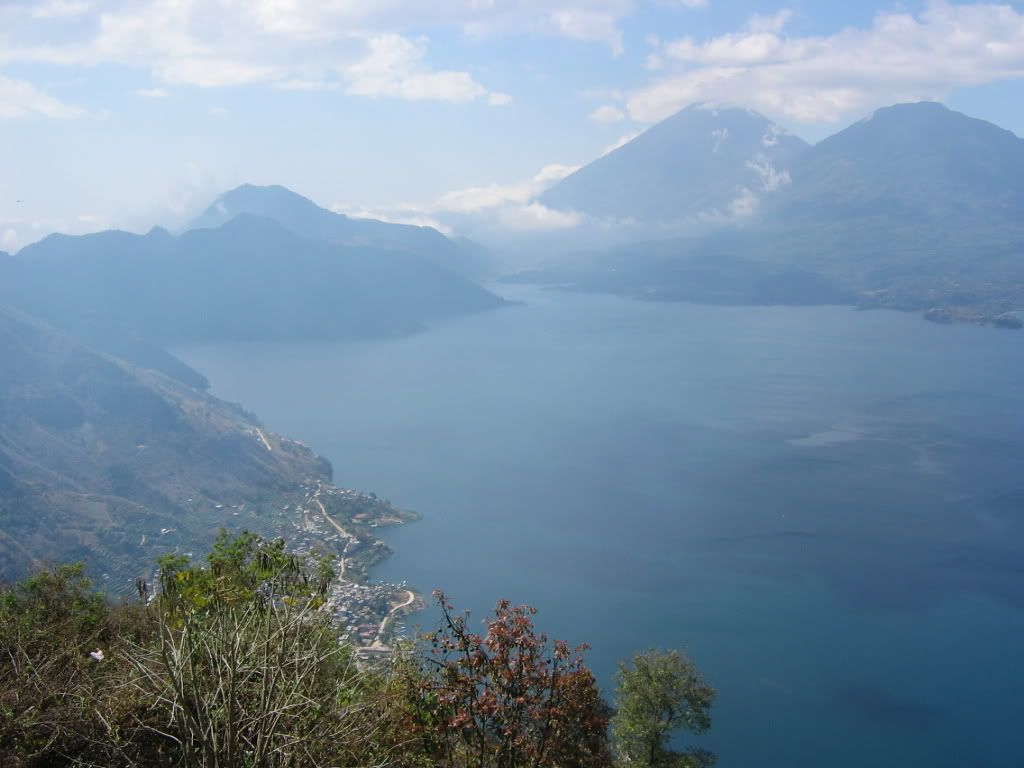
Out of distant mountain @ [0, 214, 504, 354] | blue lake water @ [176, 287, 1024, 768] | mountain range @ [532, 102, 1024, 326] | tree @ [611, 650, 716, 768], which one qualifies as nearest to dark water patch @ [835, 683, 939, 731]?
blue lake water @ [176, 287, 1024, 768]

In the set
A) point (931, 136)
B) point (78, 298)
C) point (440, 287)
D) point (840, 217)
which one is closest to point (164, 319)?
point (78, 298)

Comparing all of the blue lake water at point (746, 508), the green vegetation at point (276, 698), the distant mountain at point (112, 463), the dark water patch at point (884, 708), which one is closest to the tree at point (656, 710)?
the green vegetation at point (276, 698)

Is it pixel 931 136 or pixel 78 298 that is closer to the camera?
pixel 78 298

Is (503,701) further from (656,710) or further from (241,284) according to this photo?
(241,284)

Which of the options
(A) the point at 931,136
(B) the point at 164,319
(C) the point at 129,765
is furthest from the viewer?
(A) the point at 931,136

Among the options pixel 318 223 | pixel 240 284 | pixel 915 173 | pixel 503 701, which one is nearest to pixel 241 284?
pixel 240 284

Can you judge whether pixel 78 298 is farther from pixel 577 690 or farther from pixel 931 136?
pixel 931 136

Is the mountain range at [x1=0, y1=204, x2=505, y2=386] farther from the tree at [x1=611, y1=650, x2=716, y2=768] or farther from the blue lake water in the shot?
the tree at [x1=611, y1=650, x2=716, y2=768]
